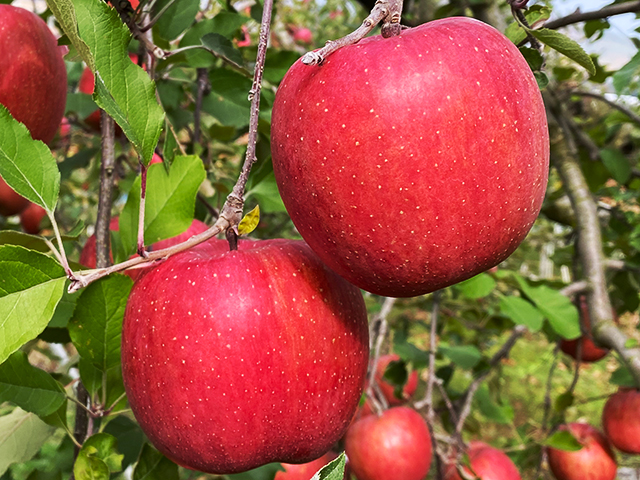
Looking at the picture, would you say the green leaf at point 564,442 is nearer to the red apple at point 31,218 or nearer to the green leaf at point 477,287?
the green leaf at point 477,287

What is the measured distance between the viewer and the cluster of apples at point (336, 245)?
1.42 feet

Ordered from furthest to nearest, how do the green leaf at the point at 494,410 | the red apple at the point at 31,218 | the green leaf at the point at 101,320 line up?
the red apple at the point at 31,218 → the green leaf at the point at 494,410 → the green leaf at the point at 101,320

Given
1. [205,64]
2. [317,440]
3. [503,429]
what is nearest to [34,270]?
[317,440]

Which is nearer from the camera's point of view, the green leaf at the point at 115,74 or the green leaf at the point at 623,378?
the green leaf at the point at 115,74

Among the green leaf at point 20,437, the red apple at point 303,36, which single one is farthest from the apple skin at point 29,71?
the red apple at point 303,36

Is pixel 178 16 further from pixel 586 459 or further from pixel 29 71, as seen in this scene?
pixel 586 459

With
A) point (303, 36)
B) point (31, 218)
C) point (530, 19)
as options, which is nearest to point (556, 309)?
point (530, 19)

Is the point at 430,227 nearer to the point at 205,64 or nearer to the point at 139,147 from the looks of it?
the point at 139,147

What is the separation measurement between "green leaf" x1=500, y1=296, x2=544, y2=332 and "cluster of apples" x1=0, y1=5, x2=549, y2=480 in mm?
602

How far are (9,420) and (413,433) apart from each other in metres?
0.78

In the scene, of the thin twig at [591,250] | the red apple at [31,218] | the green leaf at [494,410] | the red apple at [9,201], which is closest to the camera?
the thin twig at [591,250]

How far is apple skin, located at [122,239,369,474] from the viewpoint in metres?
0.50

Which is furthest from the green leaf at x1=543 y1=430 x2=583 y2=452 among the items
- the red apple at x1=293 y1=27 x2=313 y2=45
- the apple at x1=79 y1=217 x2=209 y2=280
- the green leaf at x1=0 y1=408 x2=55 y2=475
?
the red apple at x1=293 y1=27 x2=313 y2=45

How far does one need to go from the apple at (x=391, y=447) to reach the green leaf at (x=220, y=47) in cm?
82
